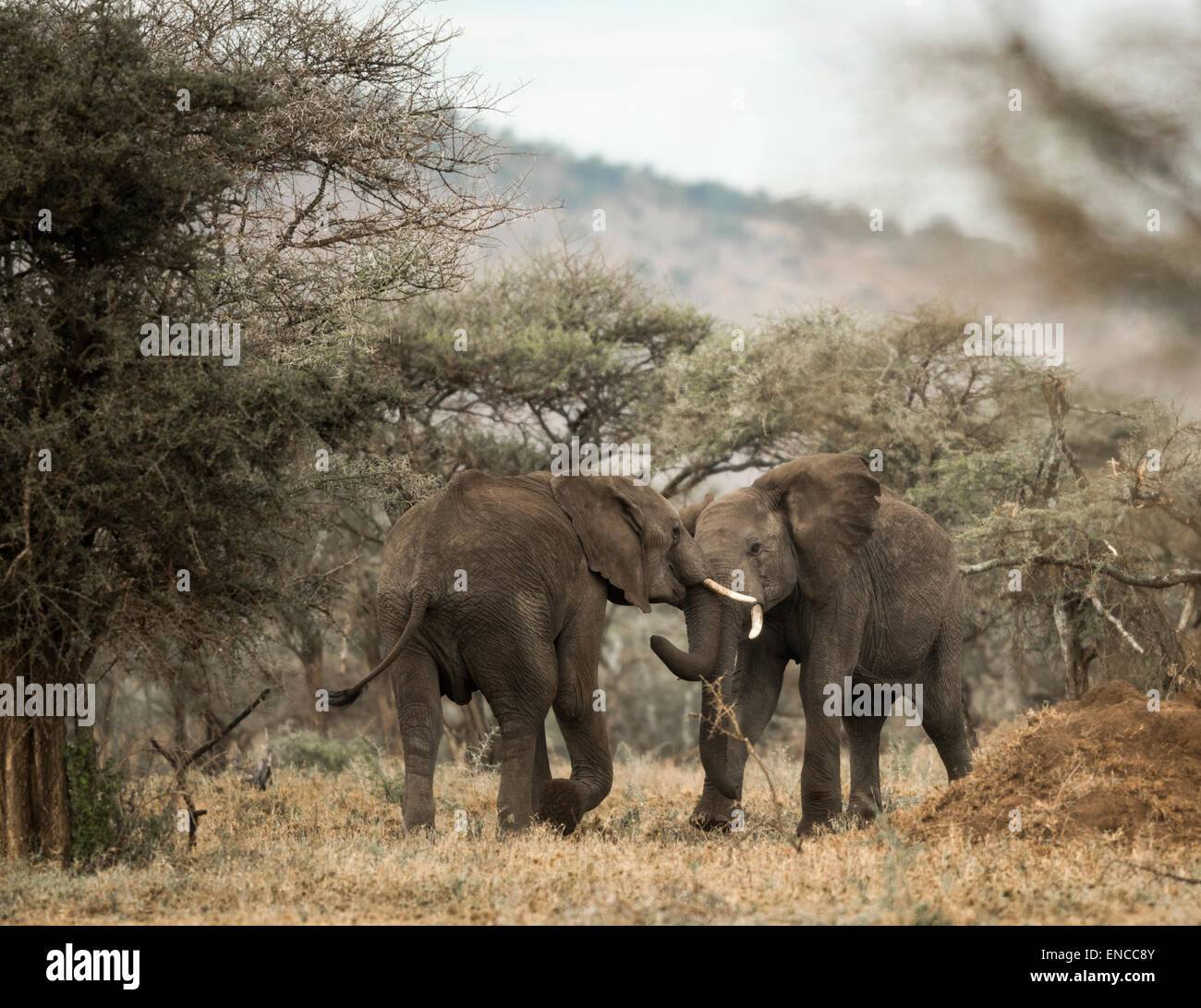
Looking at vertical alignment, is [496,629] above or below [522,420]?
A: below

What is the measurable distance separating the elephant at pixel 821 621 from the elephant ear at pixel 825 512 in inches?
0.5

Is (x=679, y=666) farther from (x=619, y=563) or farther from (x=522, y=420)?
(x=522, y=420)

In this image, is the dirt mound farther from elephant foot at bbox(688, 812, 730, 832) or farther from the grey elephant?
the grey elephant

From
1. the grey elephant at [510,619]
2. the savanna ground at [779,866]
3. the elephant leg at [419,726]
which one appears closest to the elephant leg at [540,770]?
the grey elephant at [510,619]

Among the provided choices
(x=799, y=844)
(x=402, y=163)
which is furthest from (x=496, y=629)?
(x=402, y=163)

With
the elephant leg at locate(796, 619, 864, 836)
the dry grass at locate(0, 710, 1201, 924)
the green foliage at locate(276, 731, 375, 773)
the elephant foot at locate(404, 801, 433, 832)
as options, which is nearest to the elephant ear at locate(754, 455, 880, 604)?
the elephant leg at locate(796, 619, 864, 836)

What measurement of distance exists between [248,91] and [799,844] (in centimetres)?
708

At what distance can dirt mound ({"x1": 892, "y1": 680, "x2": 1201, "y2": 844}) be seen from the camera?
1074cm

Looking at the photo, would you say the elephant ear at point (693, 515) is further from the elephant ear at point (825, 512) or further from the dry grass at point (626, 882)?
the dry grass at point (626, 882)

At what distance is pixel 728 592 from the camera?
12773mm

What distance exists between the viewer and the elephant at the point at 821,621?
42.7 ft

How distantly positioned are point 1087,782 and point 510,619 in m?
4.58

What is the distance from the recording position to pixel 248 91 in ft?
37.5

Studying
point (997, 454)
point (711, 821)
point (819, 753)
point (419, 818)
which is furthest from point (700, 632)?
point (997, 454)
